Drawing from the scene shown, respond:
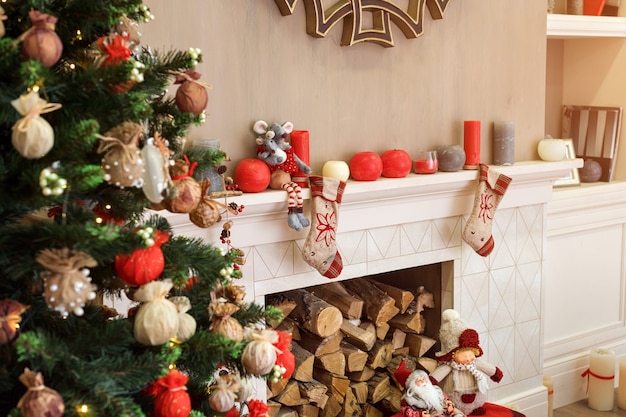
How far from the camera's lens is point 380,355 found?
108 inches

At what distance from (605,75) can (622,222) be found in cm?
68

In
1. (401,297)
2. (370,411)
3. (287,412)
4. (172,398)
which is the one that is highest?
(172,398)

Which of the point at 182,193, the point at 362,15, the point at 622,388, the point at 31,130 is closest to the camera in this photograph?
the point at 31,130

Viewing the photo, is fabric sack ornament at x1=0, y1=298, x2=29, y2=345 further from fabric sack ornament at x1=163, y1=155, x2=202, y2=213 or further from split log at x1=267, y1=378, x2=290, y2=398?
split log at x1=267, y1=378, x2=290, y2=398

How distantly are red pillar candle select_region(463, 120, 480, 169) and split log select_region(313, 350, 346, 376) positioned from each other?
795mm

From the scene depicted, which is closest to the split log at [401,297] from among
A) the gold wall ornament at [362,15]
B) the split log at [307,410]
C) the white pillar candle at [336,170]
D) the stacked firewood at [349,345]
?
the stacked firewood at [349,345]

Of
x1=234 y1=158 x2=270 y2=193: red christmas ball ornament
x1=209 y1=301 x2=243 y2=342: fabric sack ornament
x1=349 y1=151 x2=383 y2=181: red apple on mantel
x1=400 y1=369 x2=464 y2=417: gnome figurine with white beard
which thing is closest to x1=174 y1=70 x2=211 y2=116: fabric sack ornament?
x1=209 y1=301 x2=243 y2=342: fabric sack ornament

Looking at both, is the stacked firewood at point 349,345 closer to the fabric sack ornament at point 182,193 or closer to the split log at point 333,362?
the split log at point 333,362

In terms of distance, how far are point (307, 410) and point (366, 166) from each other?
2.72ft

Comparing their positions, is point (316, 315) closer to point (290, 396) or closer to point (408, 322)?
point (290, 396)

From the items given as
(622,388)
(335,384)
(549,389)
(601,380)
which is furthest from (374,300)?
(622,388)

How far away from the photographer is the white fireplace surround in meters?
2.35

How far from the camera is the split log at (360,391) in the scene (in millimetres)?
2680

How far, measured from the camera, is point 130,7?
49.6 inches
